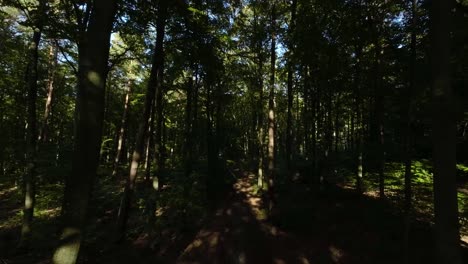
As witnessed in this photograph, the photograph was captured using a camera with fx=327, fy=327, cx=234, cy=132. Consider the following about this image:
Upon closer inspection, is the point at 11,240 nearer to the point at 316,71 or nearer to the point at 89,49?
the point at 89,49

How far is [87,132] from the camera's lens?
135 inches

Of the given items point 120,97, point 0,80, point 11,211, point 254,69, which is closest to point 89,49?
point 254,69

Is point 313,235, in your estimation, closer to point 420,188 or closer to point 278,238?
point 278,238

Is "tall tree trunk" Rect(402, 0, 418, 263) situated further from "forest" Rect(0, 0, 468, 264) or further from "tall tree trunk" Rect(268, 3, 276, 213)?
"tall tree trunk" Rect(268, 3, 276, 213)

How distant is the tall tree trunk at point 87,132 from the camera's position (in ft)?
11.1

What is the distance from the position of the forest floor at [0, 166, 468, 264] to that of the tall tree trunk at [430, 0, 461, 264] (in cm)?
786

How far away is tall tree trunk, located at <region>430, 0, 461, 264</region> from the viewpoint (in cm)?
328

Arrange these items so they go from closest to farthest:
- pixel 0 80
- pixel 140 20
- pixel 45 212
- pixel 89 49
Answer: pixel 89 49
pixel 140 20
pixel 45 212
pixel 0 80

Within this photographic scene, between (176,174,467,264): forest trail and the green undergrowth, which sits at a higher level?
the green undergrowth

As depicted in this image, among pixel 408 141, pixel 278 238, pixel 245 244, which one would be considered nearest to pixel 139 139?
pixel 245 244

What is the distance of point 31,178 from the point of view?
41.1ft

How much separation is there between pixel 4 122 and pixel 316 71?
96.7 ft

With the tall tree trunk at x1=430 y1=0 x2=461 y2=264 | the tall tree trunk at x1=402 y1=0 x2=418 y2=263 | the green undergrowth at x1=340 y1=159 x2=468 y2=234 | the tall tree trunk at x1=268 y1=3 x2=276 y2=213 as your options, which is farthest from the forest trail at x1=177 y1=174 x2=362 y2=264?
the tall tree trunk at x1=430 y1=0 x2=461 y2=264

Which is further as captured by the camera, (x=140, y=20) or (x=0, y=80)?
(x=0, y=80)
